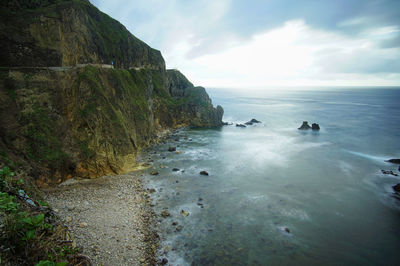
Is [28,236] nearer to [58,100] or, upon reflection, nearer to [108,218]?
[108,218]

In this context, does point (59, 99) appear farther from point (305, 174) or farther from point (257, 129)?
point (257, 129)

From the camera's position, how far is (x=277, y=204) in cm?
2606

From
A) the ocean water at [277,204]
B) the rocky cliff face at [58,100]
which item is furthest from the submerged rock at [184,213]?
the rocky cliff face at [58,100]

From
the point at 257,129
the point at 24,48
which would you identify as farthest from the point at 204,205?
the point at 257,129

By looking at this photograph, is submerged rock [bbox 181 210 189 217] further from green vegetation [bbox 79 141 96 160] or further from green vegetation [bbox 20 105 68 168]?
green vegetation [bbox 20 105 68 168]

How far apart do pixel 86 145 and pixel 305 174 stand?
3495cm

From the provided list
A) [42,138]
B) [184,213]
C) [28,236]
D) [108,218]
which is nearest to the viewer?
[28,236]

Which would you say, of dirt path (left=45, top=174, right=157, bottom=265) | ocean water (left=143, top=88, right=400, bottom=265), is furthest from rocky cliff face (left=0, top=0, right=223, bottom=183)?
ocean water (left=143, top=88, right=400, bottom=265)

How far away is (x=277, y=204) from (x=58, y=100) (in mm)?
31199

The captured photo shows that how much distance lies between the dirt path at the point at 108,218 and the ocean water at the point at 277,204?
6.20ft

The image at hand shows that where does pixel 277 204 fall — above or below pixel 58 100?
below

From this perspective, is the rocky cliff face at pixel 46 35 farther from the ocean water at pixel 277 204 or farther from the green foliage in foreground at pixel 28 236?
the green foliage in foreground at pixel 28 236

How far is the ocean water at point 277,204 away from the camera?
18234mm

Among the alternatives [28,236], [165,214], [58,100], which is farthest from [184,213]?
[58,100]
